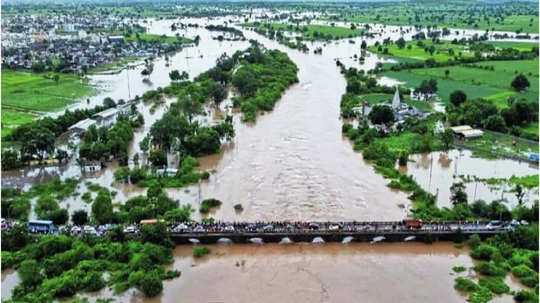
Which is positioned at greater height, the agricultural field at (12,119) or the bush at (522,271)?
the agricultural field at (12,119)

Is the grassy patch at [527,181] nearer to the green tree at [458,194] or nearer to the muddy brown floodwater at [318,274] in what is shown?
the green tree at [458,194]

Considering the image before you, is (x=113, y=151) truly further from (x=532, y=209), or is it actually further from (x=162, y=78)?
(x=162, y=78)

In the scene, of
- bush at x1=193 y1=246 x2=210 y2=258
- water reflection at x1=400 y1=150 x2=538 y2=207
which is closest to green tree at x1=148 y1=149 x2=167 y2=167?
bush at x1=193 y1=246 x2=210 y2=258

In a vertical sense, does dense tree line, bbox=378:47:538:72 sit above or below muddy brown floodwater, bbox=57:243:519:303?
above

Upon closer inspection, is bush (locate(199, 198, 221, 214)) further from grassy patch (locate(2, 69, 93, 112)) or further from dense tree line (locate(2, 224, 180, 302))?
grassy patch (locate(2, 69, 93, 112))

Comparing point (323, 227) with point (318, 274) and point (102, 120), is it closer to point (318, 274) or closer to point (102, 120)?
point (318, 274)

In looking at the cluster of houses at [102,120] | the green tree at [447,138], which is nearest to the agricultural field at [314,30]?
the cluster of houses at [102,120]

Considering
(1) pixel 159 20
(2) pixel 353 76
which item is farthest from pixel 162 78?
(1) pixel 159 20
